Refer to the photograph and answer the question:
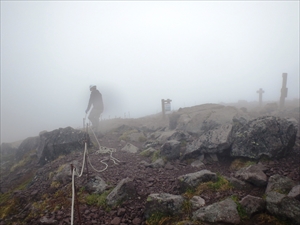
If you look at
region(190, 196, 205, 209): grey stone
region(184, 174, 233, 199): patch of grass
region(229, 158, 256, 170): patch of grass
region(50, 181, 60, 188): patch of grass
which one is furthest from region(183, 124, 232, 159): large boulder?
region(50, 181, 60, 188): patch of grass

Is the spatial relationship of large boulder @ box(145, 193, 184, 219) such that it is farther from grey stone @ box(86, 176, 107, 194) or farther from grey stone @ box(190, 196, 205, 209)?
grey stone @ box(86, 176, 107, 194)

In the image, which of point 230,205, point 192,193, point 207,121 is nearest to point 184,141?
point 207,121

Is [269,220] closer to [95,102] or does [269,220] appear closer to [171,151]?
[171,151]

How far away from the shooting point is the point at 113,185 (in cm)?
601

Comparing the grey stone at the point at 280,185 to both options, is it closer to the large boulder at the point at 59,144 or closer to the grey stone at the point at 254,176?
the grey stone at the point at 254,176

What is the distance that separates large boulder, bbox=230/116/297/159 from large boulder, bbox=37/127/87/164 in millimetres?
Result: 8312

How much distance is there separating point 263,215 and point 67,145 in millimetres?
9774

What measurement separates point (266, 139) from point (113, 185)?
585cm

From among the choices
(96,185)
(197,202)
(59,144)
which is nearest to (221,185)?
(197,202)

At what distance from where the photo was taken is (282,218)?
3498 millimetres

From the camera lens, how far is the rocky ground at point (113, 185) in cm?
454

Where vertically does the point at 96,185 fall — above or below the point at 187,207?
below

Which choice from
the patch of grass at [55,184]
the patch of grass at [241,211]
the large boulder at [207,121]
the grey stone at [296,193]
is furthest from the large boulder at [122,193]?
the large boulder at [207,121]

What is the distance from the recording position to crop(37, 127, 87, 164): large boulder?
408 inches
